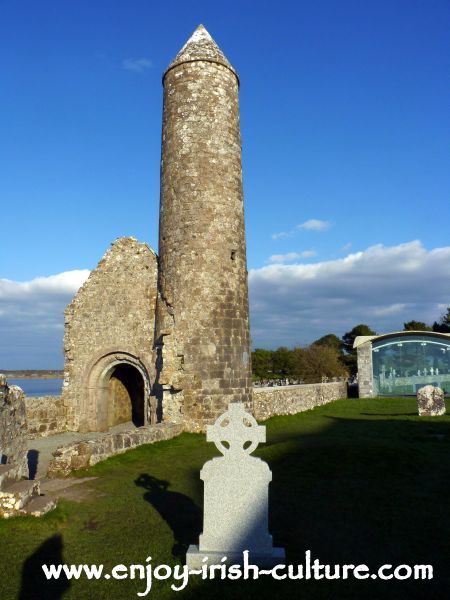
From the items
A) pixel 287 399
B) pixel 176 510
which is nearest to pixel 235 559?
pixel 176 510

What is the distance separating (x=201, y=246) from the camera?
15.1m

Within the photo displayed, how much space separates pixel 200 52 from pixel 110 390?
487 inches

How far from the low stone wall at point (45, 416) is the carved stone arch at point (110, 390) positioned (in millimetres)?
842

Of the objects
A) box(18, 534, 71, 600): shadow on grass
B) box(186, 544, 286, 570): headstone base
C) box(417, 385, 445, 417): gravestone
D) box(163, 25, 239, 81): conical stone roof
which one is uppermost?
box(163, 25, 239, 81): conical stone roof

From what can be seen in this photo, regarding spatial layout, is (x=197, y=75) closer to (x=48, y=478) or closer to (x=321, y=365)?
(x=48, y=478)

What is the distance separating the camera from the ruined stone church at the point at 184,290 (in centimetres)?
1468

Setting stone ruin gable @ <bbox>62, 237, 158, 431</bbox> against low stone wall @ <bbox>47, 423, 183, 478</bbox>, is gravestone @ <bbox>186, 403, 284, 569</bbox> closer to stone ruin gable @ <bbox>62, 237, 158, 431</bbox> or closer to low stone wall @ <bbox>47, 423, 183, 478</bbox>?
low stone wall @ <bbox>47, 423, 183, 478</bbox>

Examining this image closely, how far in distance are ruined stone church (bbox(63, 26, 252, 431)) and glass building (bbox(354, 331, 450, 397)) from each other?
17.2m

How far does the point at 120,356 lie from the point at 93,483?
841 cm

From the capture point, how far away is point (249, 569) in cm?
479

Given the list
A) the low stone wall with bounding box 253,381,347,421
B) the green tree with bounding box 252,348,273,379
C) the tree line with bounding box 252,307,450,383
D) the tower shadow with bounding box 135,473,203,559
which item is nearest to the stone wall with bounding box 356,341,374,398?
the low stone wall with bounding box 253,381,347,421

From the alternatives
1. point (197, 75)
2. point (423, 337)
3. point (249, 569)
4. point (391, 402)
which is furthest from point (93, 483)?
point (423, 337)

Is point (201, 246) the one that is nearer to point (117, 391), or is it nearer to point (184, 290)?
point (184, 290)

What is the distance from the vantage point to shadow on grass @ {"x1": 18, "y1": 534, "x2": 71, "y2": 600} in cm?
454
